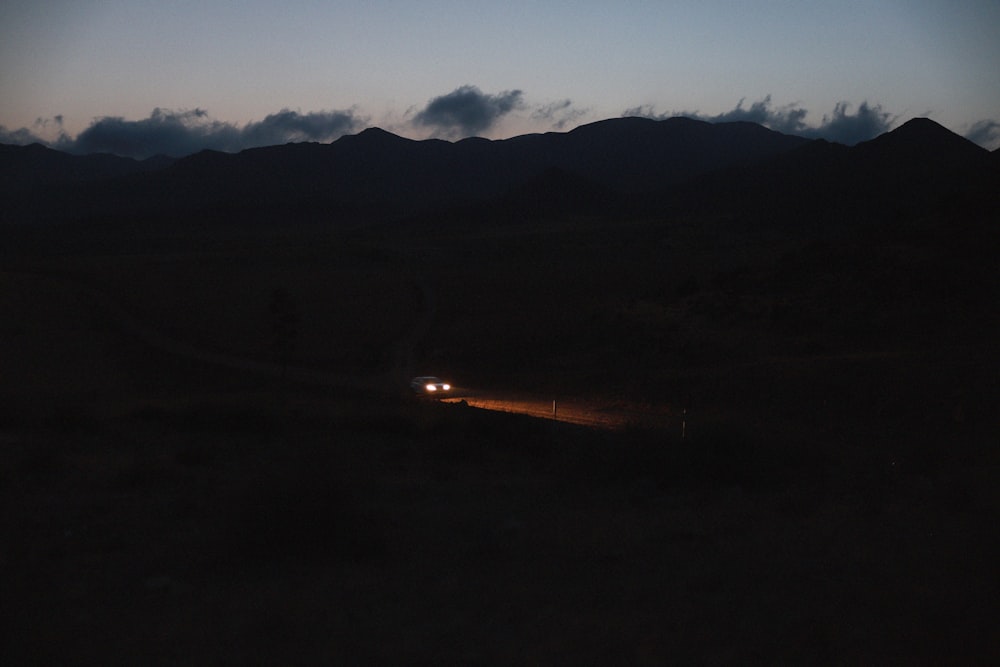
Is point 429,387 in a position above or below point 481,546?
below

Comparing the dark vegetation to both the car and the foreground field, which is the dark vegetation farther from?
the car

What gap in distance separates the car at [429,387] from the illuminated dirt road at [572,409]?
646 mm

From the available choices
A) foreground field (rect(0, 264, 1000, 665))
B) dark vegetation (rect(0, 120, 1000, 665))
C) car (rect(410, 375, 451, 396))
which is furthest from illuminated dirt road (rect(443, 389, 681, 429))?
foreground field (rect(0, 264, 1000, 665))

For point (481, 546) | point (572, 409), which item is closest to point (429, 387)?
point (572, 409)

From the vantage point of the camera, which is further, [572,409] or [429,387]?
[429,387]

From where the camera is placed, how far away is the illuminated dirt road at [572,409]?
2483 centimetres

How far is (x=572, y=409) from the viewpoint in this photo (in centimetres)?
2794

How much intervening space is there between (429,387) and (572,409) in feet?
22.4

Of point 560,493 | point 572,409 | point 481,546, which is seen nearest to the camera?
point 481,546

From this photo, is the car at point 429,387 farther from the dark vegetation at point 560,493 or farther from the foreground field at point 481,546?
the foreground field at point 481,546

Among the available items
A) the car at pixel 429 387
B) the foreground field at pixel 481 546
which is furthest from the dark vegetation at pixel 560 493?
the car at pixel 429 387

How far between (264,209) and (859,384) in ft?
586

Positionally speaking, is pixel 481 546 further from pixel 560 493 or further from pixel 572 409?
pixel 572 409

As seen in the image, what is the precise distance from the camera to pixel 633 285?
69.1 metres
